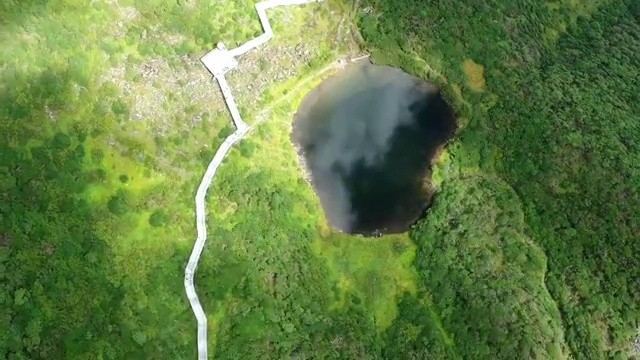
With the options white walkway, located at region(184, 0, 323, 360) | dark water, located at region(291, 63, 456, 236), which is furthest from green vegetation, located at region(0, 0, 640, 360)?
dark water, located at region(291, 63, 456, 236)

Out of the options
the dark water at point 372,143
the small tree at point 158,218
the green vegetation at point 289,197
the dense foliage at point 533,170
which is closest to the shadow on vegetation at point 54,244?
the green vegetation at point 289,197

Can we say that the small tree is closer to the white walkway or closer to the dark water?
the white walkway

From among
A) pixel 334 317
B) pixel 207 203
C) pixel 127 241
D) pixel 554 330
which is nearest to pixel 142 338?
pixel 127 241

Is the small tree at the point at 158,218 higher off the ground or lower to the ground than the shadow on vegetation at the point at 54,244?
lower

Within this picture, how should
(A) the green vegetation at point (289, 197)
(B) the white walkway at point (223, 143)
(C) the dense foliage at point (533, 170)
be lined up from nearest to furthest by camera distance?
(A) the green vegetation at point (289, 197)
(B) the white walkway at point (223, 143)
(C) the dense foliage at point (533, 170)

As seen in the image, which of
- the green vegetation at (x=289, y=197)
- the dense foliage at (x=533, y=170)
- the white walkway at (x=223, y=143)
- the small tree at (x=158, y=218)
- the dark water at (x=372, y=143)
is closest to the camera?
the green vegetation at (x=289, y=197)

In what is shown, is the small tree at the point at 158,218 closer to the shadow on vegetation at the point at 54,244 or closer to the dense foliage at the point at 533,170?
the shadow on vegetation at the point at 54,244

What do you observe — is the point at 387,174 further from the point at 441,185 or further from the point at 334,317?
the point at 334,317
